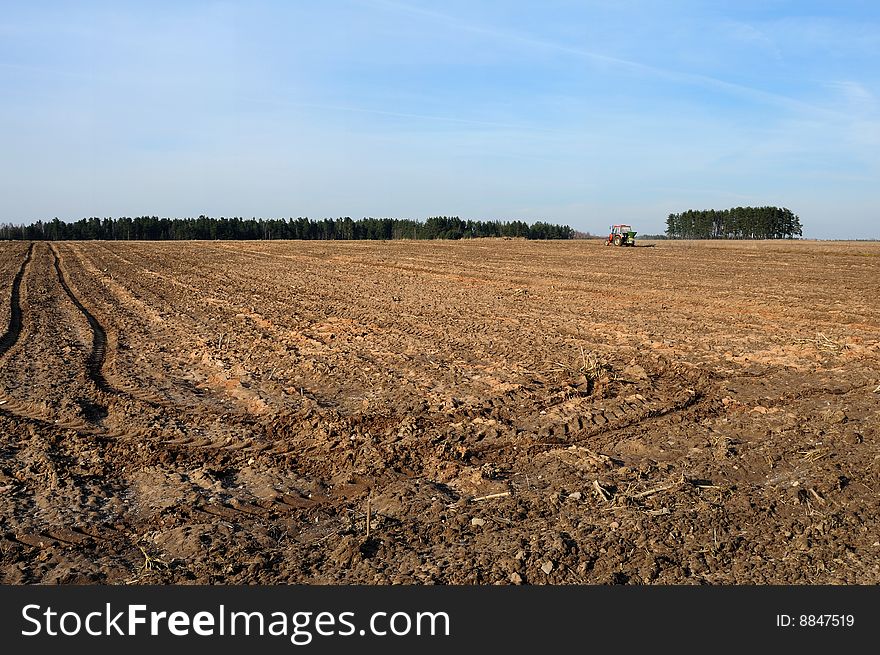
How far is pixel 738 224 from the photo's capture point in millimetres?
124000

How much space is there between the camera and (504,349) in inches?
389

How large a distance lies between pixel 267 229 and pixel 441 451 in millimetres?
118224

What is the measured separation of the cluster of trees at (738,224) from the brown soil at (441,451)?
11888cm

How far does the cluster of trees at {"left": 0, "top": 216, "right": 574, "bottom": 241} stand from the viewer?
360 feet

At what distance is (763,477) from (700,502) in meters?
0.80

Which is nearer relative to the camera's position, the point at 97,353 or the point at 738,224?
the point at 97,353

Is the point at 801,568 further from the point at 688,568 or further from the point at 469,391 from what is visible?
the point at 469,391

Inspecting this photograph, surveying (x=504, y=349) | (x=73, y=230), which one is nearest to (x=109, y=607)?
(x=504, y=349)

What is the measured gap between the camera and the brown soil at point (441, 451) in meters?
3.99

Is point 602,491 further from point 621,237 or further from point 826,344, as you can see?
point 621,237

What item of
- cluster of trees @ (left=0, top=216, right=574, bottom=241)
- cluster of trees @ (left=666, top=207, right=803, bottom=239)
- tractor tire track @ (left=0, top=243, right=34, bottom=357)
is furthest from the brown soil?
cluster of trees @ (left=666, top=207, right=803, bottom=239)

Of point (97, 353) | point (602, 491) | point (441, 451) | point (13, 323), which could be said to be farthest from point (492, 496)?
point (13, 323)

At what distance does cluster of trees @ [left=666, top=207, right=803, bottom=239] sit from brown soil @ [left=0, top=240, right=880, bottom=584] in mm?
118881

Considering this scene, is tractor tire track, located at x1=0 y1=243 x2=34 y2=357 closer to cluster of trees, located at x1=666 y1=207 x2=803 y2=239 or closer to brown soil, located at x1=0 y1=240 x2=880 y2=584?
brown soil, located at x1=0 y1=240 x2=880 y2=584
